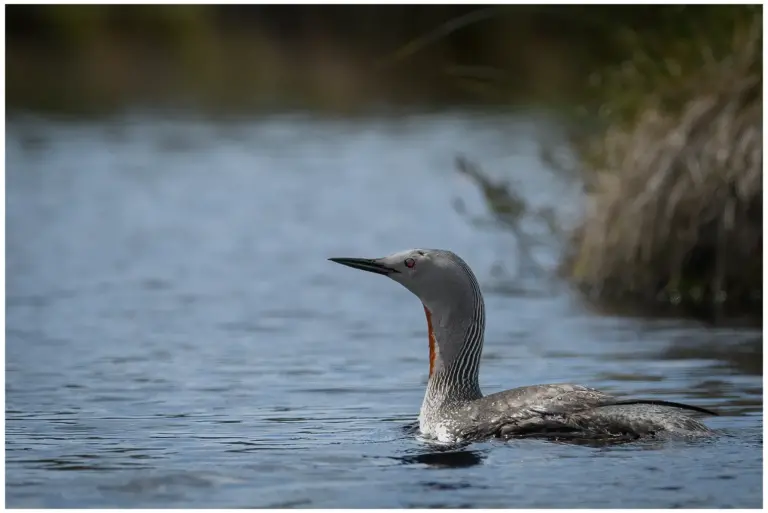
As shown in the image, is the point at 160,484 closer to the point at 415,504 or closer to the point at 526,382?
the point at 415,504

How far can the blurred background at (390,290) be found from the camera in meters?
7.69

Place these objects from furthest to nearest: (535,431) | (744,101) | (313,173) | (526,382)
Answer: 1. (313,173)
2. (744,101)
3. (526,382)
4. (535,431)

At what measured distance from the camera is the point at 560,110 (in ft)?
44.2

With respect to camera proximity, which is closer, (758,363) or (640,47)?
(758,363)

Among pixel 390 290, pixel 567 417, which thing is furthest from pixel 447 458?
pixel 390 290

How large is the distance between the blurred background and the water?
3cm

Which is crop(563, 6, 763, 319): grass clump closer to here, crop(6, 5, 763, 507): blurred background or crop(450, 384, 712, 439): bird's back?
crop(6, 5, 763, 507): blurred background

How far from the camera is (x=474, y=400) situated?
8719 mm

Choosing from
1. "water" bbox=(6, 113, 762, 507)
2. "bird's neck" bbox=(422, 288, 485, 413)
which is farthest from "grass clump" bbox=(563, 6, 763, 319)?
"bird's neck" bbox=(422, 288, 485, 413)

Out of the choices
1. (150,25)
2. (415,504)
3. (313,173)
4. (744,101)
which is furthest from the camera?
(150,25)

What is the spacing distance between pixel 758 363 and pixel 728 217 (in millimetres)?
1981

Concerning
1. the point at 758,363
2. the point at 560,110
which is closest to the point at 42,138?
the point at 560,110

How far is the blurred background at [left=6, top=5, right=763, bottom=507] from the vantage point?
7.69 metres

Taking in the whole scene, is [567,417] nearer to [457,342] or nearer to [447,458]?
[447,458]
